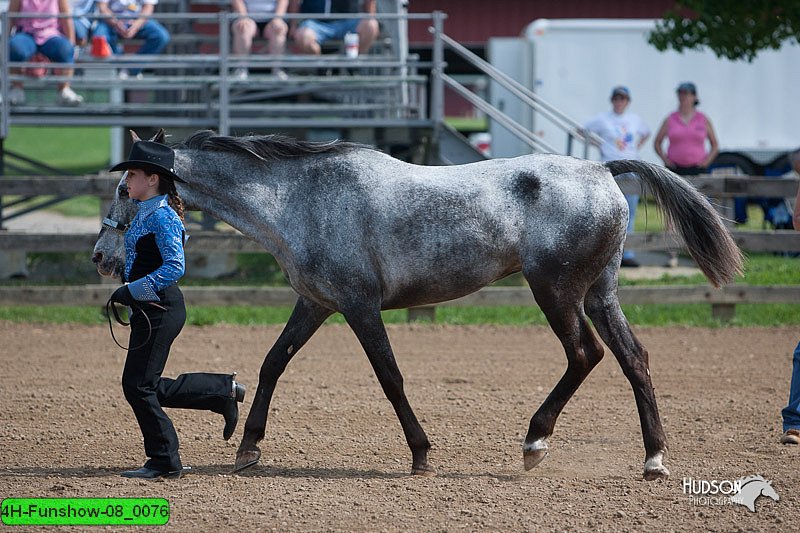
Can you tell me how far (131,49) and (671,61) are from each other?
30.7 ft

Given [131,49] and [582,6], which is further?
[582,6]

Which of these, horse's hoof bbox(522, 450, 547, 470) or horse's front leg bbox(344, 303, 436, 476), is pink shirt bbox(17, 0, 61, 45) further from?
horse's hoof bbox(522, 450, 547, 470)

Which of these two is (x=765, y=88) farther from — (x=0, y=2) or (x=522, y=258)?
(x=522, y=258)

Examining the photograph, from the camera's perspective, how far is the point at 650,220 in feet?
55.5

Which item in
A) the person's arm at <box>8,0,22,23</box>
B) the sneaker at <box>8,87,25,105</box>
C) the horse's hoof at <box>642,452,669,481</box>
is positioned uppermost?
the person's arm at <box>8,0,22,23</box>

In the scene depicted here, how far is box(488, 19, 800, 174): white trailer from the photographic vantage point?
1800 centimetres

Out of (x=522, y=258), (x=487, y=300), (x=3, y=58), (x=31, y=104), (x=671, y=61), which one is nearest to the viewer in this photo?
(x=522, y=258)

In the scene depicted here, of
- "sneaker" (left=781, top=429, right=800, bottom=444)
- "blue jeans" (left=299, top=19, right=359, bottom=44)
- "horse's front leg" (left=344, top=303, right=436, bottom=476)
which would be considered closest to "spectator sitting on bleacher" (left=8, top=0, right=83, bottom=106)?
"blue jeans" (left=299, top=19, right=359, bottom=44)

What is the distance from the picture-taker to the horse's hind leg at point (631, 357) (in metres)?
5.33

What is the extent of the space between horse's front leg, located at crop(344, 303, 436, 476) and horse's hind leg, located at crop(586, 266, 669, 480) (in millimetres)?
1124

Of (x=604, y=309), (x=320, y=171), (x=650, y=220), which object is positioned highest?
(x=320, y=171)

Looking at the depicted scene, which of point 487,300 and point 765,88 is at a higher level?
point 765,88

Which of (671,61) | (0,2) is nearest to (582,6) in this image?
(671,61)

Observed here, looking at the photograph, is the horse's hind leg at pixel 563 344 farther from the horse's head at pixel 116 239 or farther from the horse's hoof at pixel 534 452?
the horse's head at pixel 116 239
